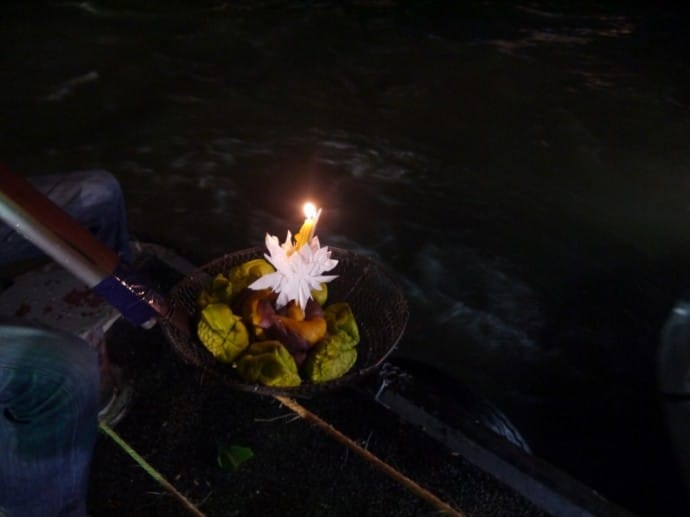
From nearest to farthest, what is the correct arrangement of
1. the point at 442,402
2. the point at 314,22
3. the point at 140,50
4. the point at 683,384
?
the point at 442,402
the point at 683,384
the point at 140,50
the point at 314,22

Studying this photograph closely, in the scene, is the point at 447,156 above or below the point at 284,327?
below

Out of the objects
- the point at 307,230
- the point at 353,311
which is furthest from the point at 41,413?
the point at 353,311

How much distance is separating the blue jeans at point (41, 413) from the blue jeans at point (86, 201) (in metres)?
1.29

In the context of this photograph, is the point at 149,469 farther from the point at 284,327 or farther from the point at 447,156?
the point at 447,156

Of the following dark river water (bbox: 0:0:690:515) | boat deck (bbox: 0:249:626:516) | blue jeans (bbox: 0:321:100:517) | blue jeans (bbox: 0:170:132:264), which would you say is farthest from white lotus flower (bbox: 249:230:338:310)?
dark river water (bbox: 0:0:690:515)

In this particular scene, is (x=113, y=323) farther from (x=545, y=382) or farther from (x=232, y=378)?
(x=545, y=382)

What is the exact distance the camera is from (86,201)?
3.58 metres

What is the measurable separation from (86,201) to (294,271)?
5.01ft

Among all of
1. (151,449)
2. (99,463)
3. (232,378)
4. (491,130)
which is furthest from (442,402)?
(491,130)

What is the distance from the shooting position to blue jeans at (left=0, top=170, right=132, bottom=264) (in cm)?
345

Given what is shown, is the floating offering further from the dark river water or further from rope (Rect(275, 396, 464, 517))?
the dark river water

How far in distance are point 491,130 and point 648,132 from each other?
8.75ft

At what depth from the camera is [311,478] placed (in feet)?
11.1

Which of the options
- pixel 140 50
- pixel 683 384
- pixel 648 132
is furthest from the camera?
pixel 140 50
